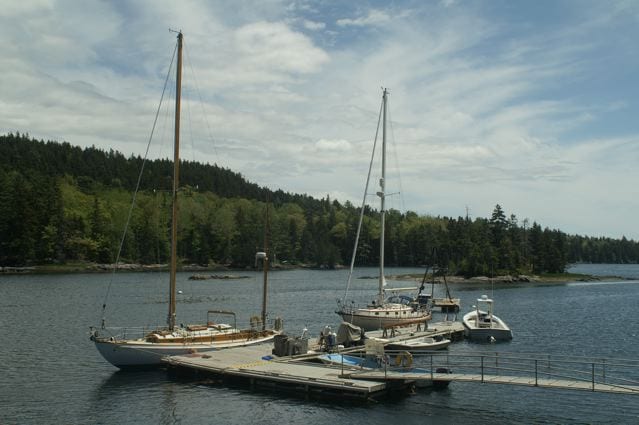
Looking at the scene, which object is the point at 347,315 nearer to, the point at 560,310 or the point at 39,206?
the point at 560,310

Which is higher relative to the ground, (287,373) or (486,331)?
(486,331)

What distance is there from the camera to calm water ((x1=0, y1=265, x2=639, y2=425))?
29844mm

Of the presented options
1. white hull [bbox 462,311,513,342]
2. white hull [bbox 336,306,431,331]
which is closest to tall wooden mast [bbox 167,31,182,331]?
white hull [bbox 336,306,431,331]

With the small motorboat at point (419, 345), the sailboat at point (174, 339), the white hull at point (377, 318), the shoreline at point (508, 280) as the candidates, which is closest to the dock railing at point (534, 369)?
the small motorboat at point (419, 345)

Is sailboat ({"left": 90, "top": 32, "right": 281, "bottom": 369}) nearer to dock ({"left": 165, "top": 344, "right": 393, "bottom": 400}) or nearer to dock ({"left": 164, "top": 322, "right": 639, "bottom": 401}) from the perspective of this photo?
dock ({"left": 164, "top": 322, "right": 639, "bottom": 401})

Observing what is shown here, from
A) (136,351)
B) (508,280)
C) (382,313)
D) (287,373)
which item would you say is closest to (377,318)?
(382,313)

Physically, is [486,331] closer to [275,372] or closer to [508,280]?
[275,372]

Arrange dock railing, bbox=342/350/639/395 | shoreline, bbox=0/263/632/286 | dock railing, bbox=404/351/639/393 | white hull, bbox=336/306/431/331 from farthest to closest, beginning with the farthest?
1. shoreline, bbox=0/263/632/286
2. white hull, bbox=336/306/431/331
3. dock railing, bbox=404/351/639/393
4. dock railing, bbox=342/350/639/395

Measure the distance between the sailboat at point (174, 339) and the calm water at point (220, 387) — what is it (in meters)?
1.12

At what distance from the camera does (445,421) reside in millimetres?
28953

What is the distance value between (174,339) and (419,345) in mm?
17887

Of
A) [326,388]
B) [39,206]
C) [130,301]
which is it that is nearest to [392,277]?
[130,301]

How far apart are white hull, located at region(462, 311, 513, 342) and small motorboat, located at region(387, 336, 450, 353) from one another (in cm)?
797

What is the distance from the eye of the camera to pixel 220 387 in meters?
34.8
